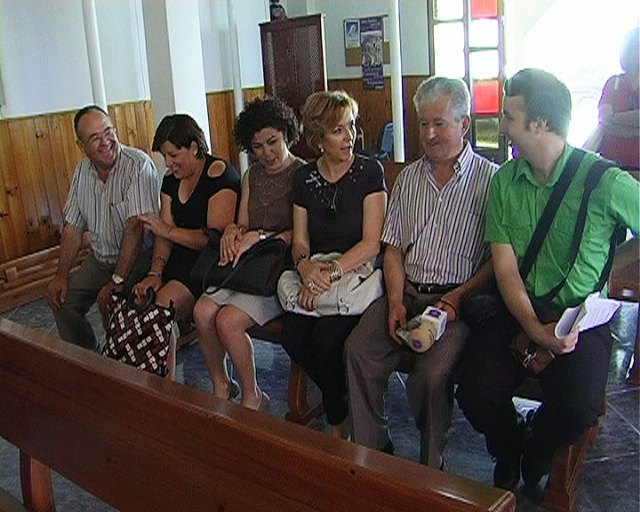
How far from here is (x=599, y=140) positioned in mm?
3047

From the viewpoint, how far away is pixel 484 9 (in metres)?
5.46

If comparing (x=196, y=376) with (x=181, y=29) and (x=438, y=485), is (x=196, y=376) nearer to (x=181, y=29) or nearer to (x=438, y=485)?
(x=181, y=29)

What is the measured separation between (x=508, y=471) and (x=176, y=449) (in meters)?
1.25

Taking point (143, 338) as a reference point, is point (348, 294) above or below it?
above

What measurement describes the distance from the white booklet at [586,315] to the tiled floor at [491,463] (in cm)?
54

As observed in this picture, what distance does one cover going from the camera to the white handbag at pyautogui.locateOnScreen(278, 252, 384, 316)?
2.26 meters

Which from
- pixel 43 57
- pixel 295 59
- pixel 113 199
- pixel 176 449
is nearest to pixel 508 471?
pixel 176 449

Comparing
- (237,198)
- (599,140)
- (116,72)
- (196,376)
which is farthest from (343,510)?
(116,72)

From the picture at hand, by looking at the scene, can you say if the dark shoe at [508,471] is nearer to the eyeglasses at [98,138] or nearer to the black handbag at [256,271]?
the black handbag at [256,271]

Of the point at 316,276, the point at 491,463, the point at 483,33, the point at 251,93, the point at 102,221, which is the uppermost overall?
the point at 483,33

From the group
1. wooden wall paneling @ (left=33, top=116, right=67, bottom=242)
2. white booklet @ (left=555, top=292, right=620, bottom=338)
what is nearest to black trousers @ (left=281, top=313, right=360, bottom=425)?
white booklet @ (left=555, top=292, right=620, bottom=338)

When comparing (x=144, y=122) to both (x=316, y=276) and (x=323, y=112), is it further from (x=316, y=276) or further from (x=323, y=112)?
(x=316, y=276)

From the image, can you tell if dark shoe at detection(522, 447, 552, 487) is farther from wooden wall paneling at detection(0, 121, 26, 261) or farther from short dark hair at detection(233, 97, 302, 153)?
wooden wall paneling at detection(0, 121, 26, 261)

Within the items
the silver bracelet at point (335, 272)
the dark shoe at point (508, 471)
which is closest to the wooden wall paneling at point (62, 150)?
the silver bracelet at point (335, 272)
